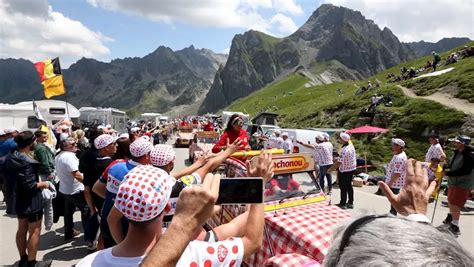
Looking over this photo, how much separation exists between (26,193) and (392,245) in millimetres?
5803

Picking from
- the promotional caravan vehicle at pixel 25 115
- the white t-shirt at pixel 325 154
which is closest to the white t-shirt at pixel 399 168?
the white t-shirt at pixel 325 154

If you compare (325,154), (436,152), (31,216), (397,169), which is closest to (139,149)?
(31,216)

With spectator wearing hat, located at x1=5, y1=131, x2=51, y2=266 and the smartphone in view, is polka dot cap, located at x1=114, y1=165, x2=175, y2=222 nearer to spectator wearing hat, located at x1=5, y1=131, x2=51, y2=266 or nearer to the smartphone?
the smartphone

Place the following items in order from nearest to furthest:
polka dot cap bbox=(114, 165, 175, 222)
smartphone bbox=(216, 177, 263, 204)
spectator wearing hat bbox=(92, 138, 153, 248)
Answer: polka dot cap bbox=(114, 165, 175, 222), smartphone bbox=(216, 177, 263, 204), spectator wearing hat bbox=(92, 138, 153, 248)

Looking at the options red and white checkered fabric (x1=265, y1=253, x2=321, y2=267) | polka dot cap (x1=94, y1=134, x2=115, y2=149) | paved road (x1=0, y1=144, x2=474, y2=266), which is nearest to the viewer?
red and white checkered fabric (x1=265, y1=253, x2=321, y2=267)

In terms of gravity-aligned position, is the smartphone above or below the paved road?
above

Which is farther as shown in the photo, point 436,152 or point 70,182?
point 436,152

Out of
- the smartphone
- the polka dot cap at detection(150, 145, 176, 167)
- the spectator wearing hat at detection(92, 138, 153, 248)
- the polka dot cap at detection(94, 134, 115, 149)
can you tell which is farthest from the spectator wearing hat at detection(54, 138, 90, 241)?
the smartphone

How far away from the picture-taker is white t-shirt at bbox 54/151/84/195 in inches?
263

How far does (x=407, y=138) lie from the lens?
845 inches

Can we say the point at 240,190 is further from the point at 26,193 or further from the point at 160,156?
the point at 26,193

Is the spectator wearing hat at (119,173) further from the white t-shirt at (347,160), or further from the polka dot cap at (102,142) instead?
the white t-shirt at (347,160)

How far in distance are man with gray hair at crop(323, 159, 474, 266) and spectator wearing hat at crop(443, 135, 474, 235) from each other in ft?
25.2

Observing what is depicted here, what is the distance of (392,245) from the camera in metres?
1.24
